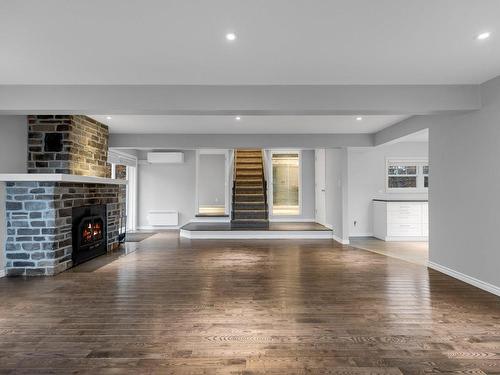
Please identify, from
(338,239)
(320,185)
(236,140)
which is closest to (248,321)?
(236,140)

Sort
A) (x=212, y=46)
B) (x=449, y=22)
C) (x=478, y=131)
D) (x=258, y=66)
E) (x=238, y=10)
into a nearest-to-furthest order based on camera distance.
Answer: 1. (x=238, y=10)
2. (x=449, y=22)
3. (x=212, y=46)
4. (x=258, y=66)
5. (x=478, y=131)

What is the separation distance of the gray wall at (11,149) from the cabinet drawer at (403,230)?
769 cm

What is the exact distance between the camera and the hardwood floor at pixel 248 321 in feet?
7.35

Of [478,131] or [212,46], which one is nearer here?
[212,46]

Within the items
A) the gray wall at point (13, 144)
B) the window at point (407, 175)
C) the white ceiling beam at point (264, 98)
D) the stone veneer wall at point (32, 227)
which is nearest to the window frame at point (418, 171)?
the window at point (407, 175)

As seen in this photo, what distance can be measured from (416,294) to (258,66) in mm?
3274

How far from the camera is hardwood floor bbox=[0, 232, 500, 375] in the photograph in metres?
2.24

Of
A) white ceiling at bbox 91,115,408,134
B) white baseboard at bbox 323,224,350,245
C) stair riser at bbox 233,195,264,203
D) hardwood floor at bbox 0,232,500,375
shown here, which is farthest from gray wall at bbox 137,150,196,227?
hardwood floor at bbox 0,232,500,375

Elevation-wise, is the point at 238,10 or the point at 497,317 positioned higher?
the point at 238,10

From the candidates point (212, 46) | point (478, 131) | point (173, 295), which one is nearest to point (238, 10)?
point (212, 46)

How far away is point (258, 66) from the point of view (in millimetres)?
3293

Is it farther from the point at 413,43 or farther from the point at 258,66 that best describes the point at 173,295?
the point at 413,43

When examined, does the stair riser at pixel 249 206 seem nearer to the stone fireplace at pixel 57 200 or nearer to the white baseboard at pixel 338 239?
the white baseboard at pixel 338 239

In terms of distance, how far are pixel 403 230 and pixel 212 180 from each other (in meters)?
8.35
